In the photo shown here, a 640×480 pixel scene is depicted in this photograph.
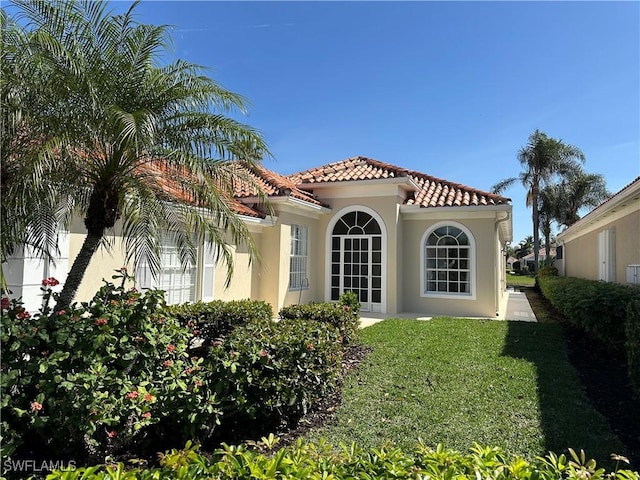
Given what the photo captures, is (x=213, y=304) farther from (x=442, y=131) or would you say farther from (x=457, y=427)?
(x=442, y=131)

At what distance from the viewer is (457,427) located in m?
5.27

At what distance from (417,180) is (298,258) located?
291 inches

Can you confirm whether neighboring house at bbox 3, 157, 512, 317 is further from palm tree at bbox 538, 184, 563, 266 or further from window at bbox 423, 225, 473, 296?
palm tree at bbox 538, 184, 563, 266

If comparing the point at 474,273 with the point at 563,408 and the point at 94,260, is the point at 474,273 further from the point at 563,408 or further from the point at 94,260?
the point at 94,260


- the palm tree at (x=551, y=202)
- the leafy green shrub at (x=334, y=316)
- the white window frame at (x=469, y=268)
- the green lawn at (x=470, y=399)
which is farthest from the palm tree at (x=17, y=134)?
the palm tree at (x=551, y=202)

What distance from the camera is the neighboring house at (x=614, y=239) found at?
35.4 ft

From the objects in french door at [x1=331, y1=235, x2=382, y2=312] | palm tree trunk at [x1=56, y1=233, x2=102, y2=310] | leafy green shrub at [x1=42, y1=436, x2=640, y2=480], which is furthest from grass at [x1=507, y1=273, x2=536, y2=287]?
leafy green shrub at [x1=42, y1=436, x2=640, y2=480]

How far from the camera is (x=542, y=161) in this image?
38.0 metres

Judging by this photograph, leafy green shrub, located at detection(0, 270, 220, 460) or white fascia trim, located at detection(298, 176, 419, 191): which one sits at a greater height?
white fascia trim, located at detection(298, 176, 419, 191)

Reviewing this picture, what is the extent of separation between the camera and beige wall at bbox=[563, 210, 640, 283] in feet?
36.6

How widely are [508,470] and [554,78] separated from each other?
13648mm

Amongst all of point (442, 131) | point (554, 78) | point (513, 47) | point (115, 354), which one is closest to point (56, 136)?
point (115, 354)

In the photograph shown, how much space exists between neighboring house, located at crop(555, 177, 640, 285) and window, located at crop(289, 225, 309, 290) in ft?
34.7

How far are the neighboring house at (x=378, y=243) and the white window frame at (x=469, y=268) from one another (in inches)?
1.6
